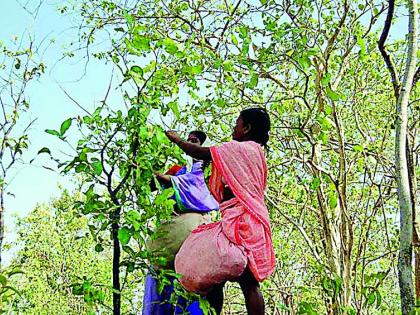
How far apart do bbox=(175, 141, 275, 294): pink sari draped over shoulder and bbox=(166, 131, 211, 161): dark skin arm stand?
4 centimetres

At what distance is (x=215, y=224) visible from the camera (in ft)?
9.32

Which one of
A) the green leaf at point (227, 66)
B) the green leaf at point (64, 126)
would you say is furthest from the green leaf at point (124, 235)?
the green leaf at point (227, 66)

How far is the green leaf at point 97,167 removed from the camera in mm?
1994

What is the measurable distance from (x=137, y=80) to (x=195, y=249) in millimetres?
875

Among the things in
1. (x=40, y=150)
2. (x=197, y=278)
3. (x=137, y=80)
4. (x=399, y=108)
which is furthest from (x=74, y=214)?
(x=399, y=108)

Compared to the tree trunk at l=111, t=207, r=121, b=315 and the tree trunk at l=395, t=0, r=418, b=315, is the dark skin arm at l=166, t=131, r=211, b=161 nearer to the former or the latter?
the tree trunk at l=111, t=207, r=121, b=315

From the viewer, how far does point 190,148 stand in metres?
2.64

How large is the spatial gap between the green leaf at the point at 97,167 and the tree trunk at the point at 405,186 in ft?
4.24

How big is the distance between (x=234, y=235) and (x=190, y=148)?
43 centimetres

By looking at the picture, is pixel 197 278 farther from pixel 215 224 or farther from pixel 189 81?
pixel 189 81

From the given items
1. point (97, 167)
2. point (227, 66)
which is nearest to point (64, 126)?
point (97, 167)

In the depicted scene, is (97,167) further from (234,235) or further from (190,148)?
(234,235)

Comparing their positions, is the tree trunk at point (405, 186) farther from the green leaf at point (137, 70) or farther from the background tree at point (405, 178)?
Answer: the green leaf at point (137, 70)

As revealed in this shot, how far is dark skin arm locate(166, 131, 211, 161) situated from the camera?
2596 millimetres
